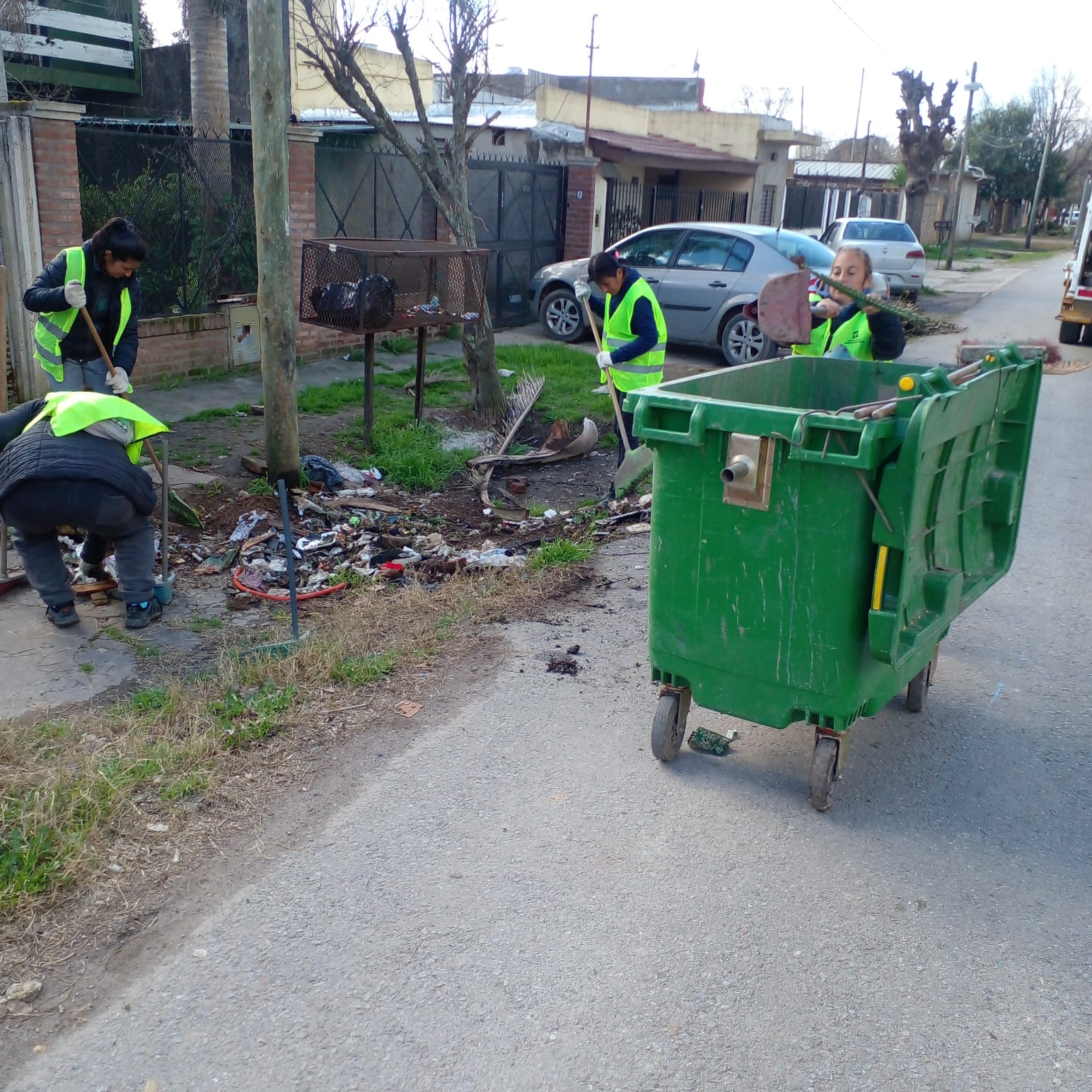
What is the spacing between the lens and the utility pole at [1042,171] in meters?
51.5

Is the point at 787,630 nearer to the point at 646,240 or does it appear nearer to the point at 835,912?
the point at 835,912

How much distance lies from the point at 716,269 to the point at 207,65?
25.7 feet

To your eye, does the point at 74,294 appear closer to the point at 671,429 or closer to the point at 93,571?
the point at 93,571

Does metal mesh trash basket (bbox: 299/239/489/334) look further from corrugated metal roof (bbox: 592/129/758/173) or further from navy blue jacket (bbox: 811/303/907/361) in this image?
corrugated metal roof (bbox: 592/129/758/173)

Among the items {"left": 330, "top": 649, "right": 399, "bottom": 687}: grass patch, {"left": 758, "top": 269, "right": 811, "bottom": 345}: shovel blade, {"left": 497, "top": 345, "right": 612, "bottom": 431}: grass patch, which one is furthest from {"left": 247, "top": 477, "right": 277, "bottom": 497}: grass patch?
{"left": 758, "top": 269, "right": 811, "bottom": 345}: shovel blade

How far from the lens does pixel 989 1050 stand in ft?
8.57

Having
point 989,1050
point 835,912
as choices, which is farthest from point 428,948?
point 989,1050

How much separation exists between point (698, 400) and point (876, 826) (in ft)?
5.07

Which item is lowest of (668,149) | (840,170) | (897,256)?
(897,256)

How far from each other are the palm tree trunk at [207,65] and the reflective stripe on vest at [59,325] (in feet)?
31.8

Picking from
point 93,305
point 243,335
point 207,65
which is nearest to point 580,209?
point 207,65

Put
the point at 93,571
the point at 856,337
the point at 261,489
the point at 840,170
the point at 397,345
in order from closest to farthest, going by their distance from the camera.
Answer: the point at 93,571 < the point at 856,337 < the point at 261,489 < the point at 397,345 < the point at 840,170

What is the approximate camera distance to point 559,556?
19.8 feet

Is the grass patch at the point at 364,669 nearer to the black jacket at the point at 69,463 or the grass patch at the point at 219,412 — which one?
the black jacket at the point at 69,463
